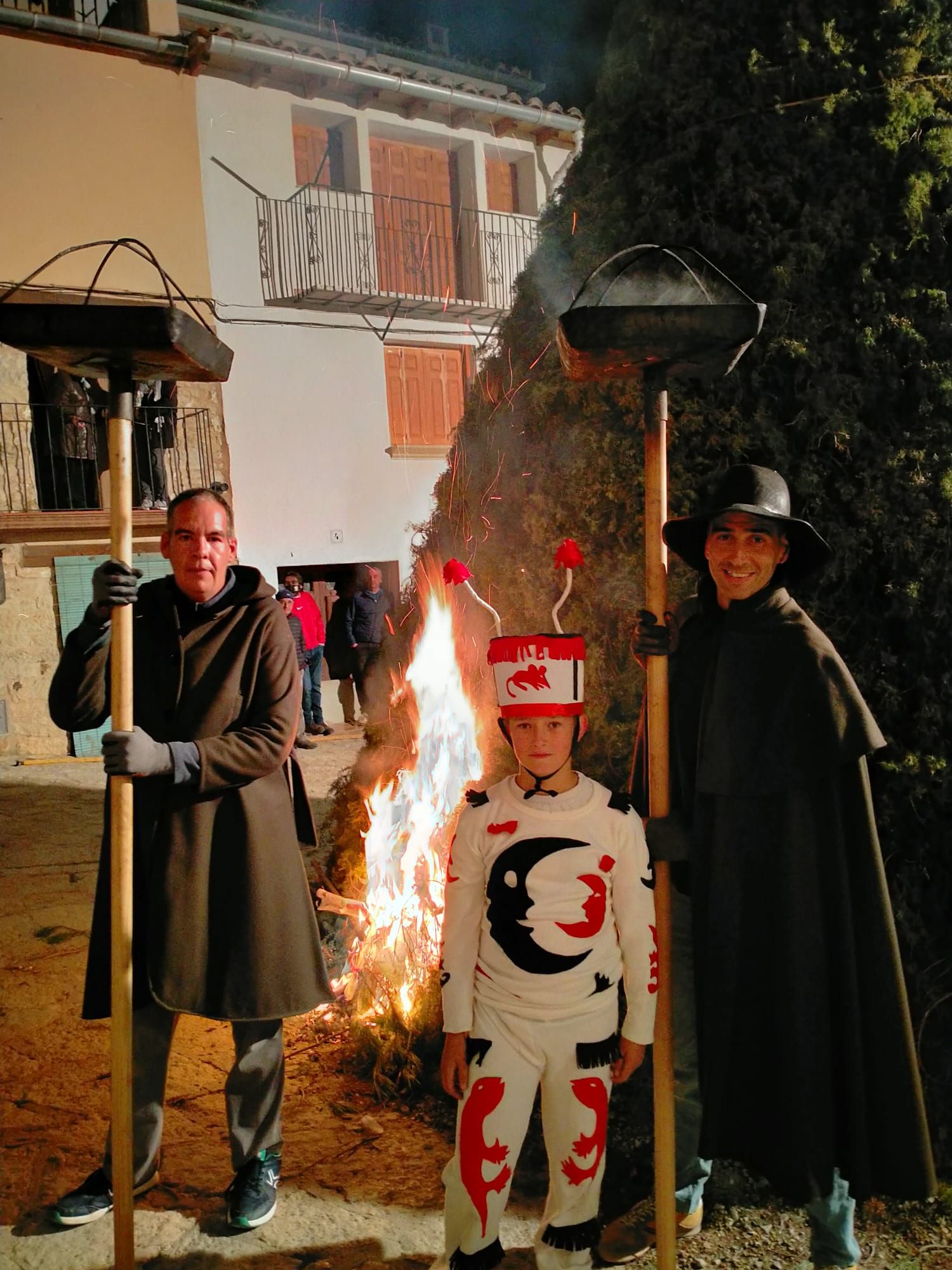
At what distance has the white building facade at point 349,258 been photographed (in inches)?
516

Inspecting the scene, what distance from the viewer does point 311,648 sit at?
12.5 meters

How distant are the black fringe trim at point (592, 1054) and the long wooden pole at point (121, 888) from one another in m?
Result: 1.31

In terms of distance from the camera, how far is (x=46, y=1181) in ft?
11.1

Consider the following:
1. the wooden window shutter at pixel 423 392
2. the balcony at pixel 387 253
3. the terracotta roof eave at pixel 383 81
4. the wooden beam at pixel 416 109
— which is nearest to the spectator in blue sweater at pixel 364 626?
the wooden window shutter at pixel 423 392

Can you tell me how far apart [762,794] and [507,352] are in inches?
99.5

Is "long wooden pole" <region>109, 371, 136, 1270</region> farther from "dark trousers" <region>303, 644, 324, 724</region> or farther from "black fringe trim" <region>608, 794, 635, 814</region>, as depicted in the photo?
"dark trousers" <region>303, 644, 324, 724</region>

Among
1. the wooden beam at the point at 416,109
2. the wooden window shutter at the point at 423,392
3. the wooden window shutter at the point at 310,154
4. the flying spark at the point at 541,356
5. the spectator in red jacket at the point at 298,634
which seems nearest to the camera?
the flying spark at the point at 541,356

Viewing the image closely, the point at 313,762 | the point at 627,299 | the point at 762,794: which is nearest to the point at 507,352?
the point at 627,299

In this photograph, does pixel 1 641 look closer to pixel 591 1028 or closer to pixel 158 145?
pixel 158 145

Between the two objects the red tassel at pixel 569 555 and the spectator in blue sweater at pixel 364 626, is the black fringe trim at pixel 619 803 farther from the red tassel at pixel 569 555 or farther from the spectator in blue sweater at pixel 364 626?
the spectator in blue sweater at pixel 364 626

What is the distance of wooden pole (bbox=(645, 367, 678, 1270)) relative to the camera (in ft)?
8.58

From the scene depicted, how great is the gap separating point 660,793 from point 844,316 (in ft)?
6.09

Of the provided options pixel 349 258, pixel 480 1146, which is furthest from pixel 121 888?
pixel 349 258

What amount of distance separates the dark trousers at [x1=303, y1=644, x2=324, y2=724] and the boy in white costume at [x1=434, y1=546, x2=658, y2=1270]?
10.3 metres
